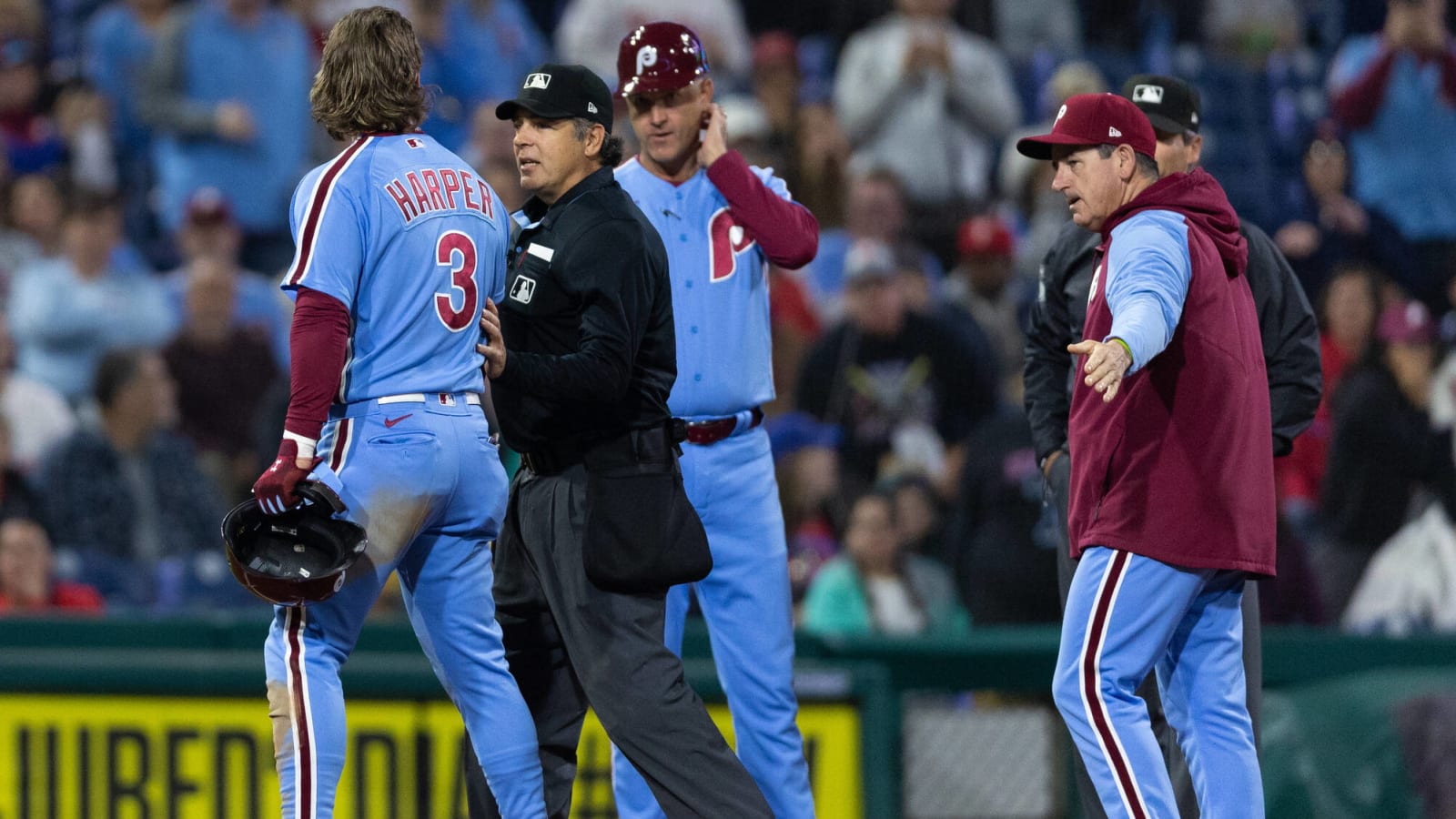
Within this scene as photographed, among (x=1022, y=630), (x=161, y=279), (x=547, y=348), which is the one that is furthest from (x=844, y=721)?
(x=161, y=279)

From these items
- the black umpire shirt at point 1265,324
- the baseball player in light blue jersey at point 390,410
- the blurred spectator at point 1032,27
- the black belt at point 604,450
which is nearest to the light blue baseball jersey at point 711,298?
the black belt at point 604,450

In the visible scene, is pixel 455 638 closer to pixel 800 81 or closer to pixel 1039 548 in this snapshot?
pixel 1039 548

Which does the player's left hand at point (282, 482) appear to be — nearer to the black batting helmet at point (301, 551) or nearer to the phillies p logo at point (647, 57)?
the black batting helmet at point (301, 551)

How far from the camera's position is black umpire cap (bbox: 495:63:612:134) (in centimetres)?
460

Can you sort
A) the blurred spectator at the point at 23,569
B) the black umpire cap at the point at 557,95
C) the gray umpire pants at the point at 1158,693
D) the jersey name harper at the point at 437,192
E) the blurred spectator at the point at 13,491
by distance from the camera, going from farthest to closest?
the blurred spectator at the point at 13,491
the blurred spectator at the point at 23,569
the gray umpire pants at the point at 1158,693
the black umpire cap at the point at 557,95
the jersey name harper at the point at 437,192

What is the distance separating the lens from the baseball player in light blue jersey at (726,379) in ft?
17.0

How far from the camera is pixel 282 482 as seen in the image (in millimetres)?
4031

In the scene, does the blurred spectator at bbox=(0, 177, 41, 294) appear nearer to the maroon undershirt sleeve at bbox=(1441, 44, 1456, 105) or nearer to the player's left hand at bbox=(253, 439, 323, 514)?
the player's left hand at bbox=(253, 439, 323, 514)

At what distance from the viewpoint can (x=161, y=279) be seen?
33.6 feet

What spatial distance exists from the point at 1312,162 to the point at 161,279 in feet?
20.4

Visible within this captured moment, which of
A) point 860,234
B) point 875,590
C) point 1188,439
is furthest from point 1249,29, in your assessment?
point 1188,439

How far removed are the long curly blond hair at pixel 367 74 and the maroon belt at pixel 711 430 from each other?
50.7 inches

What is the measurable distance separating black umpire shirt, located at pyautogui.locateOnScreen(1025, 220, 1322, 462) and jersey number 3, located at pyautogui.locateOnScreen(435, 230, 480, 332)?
1.64m

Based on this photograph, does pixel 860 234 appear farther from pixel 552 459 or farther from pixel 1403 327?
pixel 552 459
